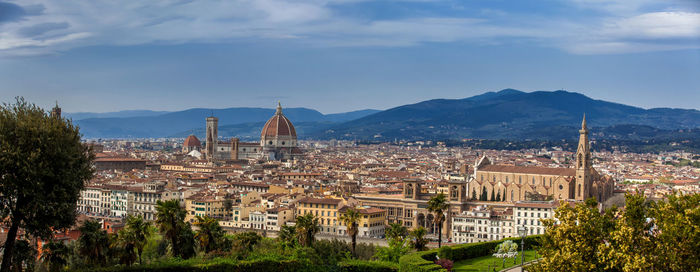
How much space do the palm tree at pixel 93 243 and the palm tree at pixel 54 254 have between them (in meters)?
0.84

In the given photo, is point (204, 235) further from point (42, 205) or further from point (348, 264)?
point (42, 205)

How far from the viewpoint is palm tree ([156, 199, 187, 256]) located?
94.6 feet

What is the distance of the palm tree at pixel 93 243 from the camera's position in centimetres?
2583

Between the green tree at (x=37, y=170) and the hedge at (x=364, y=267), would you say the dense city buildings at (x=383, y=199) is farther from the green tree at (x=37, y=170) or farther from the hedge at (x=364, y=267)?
the green tree at (x=37, y=170)

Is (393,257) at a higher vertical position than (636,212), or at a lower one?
lower

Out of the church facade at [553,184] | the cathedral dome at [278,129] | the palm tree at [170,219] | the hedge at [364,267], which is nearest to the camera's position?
the palm tree at [170,219]

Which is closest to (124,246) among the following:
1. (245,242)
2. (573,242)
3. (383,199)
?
(245,242)

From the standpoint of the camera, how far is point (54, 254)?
81.0 ft

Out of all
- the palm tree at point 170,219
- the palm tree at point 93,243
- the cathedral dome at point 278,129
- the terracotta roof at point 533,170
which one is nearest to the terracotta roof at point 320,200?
the terracotta roof at point 533,170

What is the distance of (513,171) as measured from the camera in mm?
79188

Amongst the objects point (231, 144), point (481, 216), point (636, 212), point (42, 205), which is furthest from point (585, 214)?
point (231, 144)

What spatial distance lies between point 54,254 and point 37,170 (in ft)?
9.11

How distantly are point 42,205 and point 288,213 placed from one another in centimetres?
3684

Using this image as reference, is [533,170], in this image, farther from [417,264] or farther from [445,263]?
[417,264]
